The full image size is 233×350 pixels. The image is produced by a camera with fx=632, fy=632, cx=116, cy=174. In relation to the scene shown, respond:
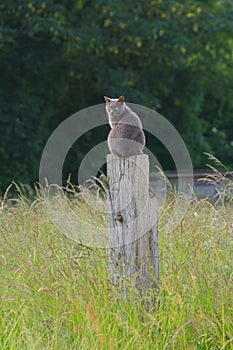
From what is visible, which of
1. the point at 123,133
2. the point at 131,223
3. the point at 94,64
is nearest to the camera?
the point at 131,223

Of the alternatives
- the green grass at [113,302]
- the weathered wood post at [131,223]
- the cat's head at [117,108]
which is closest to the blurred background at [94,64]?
the cat's head at [117,108]

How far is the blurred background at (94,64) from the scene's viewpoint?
13070mm

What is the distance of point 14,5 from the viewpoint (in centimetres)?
1278

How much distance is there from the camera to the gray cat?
13.2 feet

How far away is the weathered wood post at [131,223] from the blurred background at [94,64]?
924 centimetres

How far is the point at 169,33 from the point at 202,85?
2.60 m

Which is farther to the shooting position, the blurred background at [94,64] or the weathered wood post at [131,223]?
the blurred background at [94,64]

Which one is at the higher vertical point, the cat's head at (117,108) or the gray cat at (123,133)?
the cat's head at (117,108)

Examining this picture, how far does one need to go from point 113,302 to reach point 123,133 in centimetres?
118

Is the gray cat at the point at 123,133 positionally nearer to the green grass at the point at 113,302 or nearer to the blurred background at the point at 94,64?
the green grass at the point at 113,302

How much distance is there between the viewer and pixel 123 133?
13.7ft

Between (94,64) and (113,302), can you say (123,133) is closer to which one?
(113,302)

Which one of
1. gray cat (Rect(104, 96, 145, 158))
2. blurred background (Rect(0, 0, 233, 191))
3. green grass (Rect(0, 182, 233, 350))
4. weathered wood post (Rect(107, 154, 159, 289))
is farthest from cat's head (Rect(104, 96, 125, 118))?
blurred background (Rect(0, 0, 233, 191))

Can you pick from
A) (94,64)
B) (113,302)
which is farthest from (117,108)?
(94,64)
